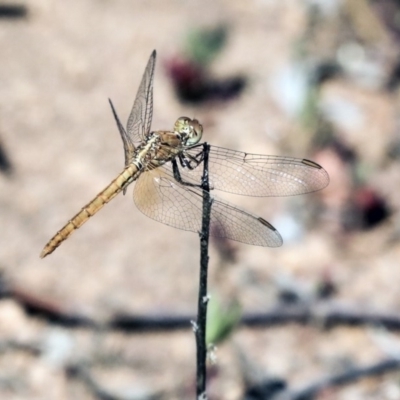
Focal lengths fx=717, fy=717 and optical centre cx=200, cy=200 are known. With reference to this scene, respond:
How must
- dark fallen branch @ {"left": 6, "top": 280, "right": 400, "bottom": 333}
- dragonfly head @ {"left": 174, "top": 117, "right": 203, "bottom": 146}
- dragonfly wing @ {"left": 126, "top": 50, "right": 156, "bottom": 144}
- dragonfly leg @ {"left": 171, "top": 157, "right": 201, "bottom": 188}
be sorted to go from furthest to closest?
dark fallen branch @ {"left": 6, "top": 280, "right": 400, "bottom": 333}, dragonfly wing @ {"left": 126, "top": 50, "right": 156, "bottom": 144}, dragonfly head @ {"left": 174, "top": 117, "right": 203, "bottom": 146}, dragonfly leg @ {"left": 171, "top": 157, "right": 201, "bottom": 188}

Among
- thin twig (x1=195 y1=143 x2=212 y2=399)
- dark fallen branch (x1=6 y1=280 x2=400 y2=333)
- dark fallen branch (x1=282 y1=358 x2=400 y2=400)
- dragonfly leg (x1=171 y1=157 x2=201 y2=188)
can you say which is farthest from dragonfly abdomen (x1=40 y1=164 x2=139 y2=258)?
dark fallen branch (x1=282 y1=358 x2=400 y2=400)

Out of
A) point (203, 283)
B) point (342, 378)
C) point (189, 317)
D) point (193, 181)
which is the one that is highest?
point (193, 181)

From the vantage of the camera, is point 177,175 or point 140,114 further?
point 140,114

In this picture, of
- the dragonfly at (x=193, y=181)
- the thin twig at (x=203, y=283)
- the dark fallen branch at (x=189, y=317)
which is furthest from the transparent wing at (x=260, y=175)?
the dark fallen branch at (x=189, y=317)

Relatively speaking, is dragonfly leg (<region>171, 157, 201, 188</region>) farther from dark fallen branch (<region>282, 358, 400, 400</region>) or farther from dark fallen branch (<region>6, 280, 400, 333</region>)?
Answer: dark fallen branch (<region>282, 358, 400, 400</region>)

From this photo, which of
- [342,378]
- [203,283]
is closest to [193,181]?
[203,283]

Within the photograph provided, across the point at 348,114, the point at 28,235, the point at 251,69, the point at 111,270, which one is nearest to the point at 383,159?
the point at 348,114

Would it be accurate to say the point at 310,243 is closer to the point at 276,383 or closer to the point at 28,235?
the point at 276,383

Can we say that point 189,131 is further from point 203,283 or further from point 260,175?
point 203,283
